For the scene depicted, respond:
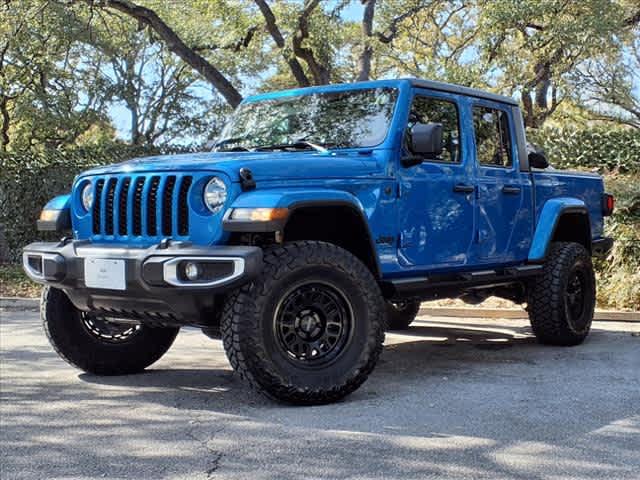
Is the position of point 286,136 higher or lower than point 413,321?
higher

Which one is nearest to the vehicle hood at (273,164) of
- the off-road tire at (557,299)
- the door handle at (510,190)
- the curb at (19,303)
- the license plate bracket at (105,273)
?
the license plate bracket at (105,273)

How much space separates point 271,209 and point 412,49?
19.8 meters

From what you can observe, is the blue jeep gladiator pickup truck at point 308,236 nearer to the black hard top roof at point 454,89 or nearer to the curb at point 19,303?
the black hard top roof at point 454,89

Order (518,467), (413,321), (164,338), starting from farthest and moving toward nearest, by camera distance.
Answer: (413,321) < (164,338) < (518,467)

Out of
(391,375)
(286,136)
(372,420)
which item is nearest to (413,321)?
(391,375)

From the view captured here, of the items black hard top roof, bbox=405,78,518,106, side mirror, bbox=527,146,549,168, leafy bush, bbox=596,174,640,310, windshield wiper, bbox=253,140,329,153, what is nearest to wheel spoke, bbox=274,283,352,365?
windshield wiper, bbox=253,140,329,153

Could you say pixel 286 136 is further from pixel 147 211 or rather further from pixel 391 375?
pixel 391 375

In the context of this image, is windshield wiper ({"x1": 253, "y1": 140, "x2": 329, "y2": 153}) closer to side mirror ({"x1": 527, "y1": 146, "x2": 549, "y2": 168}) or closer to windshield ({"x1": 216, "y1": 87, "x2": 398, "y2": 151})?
windshield ({"x1": 216, "y1": 87, "x2": 398, "y2": 151})

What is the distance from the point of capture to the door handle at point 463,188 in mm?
5972

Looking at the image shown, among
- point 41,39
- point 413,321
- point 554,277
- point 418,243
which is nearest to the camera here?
point 418,243

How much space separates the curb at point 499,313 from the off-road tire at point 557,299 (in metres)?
1.64

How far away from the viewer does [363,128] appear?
5.73 m

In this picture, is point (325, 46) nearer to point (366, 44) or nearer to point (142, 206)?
point (366, 44)

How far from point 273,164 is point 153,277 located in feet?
3.05
